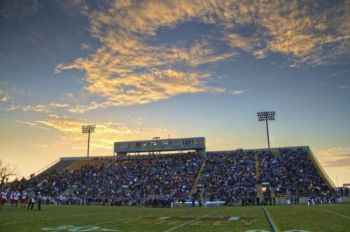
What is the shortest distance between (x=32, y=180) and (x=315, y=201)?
48.1 m

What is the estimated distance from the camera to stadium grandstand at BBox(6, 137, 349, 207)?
47906mm

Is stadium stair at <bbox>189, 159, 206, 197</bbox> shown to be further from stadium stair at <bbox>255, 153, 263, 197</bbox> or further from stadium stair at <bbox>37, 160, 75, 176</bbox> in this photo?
stadium stair at <bbox>37, 160, 75, 176</bbox>

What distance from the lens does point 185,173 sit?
A: 58781 mm

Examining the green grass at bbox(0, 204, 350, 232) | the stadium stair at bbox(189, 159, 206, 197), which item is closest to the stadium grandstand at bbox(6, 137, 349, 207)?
the stadium stair at bbox(189, 159, 206, 197)

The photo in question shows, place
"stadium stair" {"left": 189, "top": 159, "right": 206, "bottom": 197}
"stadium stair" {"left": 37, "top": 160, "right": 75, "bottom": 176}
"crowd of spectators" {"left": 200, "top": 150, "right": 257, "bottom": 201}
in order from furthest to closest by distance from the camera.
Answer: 1. "stadium stair" {"left": 37, "top": 160, "right": 75, "bottom": 176}
2. "stadium stair" {"left": 189, "top": 159, "right": 206, "bottom": 197}
3. "crowd of spectators" {"left": 200, "top": 150, "right": 257, "bottom": 201}

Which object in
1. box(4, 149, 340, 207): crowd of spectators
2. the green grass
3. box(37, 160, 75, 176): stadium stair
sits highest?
box(37, 160, 75, 176): stadium stair

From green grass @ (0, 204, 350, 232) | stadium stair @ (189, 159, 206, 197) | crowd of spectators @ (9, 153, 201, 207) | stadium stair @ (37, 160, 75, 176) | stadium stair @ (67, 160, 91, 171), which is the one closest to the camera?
green grass @ (0, 204, 350, 232)

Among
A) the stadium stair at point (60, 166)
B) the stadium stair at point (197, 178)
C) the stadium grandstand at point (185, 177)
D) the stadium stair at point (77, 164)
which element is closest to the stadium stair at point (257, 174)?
the stadium grandstand at point (185, 177)

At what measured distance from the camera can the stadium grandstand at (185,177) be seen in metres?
47.9

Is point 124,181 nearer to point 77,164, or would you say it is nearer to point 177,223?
point 77,164

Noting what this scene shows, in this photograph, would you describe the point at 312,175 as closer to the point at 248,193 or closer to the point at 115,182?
the point at 248,193

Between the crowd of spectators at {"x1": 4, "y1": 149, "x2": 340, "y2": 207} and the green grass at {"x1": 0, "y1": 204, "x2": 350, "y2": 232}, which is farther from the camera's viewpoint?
the crowd of spectators at {"x1": 4, "y1": 149, "x2": 340, "y2": 207}

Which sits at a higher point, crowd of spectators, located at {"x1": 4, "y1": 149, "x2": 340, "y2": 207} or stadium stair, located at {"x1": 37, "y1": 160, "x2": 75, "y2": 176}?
stadium stair, located at {"x1": 37, "y1": 160, "x2": 75, "y2": 176}

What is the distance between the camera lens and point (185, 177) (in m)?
57.3
